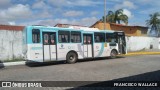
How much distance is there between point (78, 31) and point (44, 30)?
342cm

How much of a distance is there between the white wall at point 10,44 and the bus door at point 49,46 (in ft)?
19.7

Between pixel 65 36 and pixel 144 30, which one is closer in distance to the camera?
pixel 65 36

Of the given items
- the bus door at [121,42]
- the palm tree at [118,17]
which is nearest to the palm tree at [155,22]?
the palm tree at [118,17]

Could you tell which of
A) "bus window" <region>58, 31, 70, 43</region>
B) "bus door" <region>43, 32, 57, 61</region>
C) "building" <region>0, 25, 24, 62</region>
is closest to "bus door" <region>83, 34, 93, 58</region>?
"bus window" <region>58, 31, 70, 43</region>

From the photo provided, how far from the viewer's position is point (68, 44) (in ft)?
67.5

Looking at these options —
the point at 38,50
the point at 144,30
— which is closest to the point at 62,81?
the point at 38,50

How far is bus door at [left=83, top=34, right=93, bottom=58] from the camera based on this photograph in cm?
2194

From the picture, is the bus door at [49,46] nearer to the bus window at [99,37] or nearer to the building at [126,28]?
the bus window at [99,37]

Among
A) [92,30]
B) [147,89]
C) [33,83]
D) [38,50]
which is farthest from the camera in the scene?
[92,30]

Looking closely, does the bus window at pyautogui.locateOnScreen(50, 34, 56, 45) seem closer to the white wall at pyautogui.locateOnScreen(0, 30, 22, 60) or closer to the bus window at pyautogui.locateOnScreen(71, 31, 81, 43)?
the bus window at pyautogui.locateOnScreen(71, 31, 81, 43)

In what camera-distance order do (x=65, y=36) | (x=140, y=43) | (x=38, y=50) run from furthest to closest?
(x=140, y=43)
(x=65, y=36)
(x=38, y=50)

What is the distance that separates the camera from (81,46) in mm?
21547

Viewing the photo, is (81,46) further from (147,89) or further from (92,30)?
(147,89)

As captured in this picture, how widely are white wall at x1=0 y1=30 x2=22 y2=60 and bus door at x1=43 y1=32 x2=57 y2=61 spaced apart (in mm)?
5994
